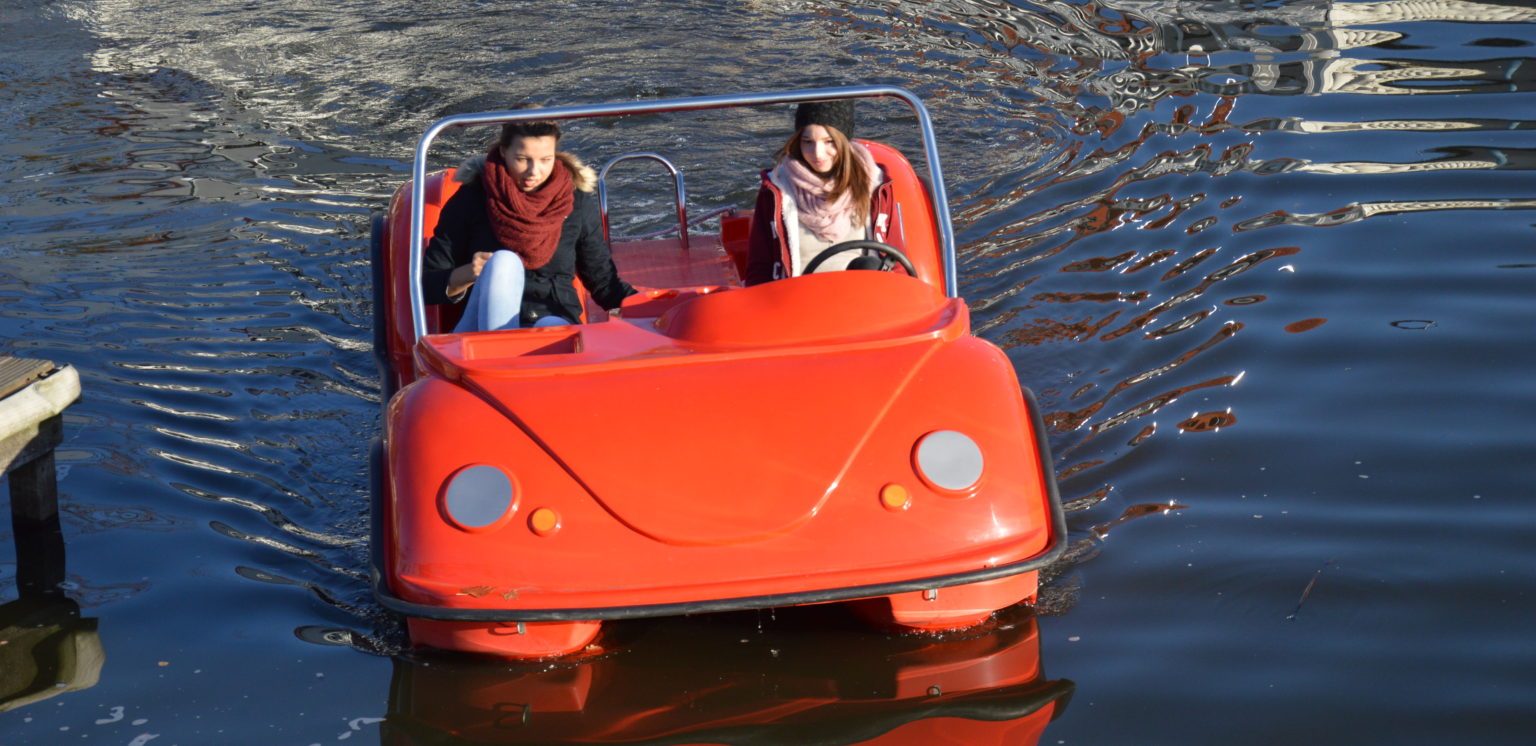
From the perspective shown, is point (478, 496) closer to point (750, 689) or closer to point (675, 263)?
point (750, 689)

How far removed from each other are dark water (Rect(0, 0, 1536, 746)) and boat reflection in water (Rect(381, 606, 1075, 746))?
18 millimetres

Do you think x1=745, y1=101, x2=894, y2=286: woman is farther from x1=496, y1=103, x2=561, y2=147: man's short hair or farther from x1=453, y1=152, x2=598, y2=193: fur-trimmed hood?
x1=496, y1=103, x2=561, y2=147: man's short hair

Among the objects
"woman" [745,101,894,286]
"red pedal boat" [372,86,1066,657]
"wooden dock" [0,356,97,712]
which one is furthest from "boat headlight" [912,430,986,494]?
"wooden dock" [0,356,97,712]

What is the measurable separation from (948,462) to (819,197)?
1439mm

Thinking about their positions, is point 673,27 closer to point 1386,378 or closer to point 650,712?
point 1386,378

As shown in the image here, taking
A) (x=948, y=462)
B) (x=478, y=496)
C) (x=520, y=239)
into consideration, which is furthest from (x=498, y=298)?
(x=948, y=462)

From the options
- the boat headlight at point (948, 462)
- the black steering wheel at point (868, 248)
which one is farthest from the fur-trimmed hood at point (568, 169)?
the boat headlight at point (948, 462)

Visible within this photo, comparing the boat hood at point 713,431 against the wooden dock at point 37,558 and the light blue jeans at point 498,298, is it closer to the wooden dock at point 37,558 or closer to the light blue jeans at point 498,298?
the light blue jeans at point 498,298

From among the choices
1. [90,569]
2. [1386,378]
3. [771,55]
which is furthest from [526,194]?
[771,55]

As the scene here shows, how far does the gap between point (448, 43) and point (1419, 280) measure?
7.88 meters

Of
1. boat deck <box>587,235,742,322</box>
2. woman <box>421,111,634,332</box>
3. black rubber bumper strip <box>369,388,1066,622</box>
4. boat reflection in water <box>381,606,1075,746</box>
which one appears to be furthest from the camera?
boat deck <box>587,235,742,322</box>

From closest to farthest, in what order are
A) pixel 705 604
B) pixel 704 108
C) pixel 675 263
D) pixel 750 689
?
pixel 705 604
pixel 750 689
pixel 704 108
pixel 675 263

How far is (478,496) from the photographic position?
9.03ft

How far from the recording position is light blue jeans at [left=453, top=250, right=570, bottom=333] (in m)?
3.68
